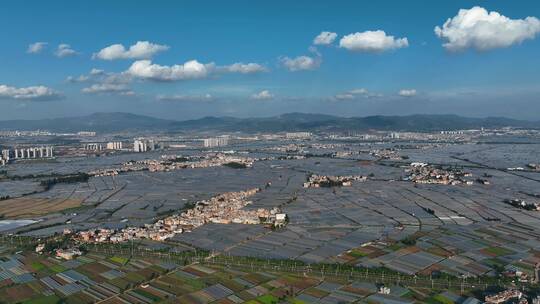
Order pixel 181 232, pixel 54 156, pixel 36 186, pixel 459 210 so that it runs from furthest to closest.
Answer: pixel 54 156 → pixel 36 186 → pixel 459 210 → pixel 181 232

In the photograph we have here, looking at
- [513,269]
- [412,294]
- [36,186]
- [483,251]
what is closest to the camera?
[412,294]

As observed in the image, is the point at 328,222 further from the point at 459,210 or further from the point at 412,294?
the point at 412,294

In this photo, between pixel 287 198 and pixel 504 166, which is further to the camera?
pixel 504 166

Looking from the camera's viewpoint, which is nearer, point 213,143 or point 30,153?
point 30,153

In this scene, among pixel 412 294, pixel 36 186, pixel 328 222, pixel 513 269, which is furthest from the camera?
pixel 36 186

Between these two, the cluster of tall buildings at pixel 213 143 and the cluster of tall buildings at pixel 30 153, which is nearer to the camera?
the cluster of tall buildings at pixel 30 153

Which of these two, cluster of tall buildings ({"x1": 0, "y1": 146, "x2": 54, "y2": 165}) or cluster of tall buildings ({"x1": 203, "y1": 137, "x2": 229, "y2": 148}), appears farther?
cluster of tall buildings ({"x1": 203, "y1": 137, "x2": 229, "y2": 148})

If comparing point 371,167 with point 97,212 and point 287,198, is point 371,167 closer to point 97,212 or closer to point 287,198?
point 287,198

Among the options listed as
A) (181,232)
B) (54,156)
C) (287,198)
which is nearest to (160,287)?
(181,232)

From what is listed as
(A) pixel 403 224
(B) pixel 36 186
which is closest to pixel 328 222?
(A) pixel 403 224
